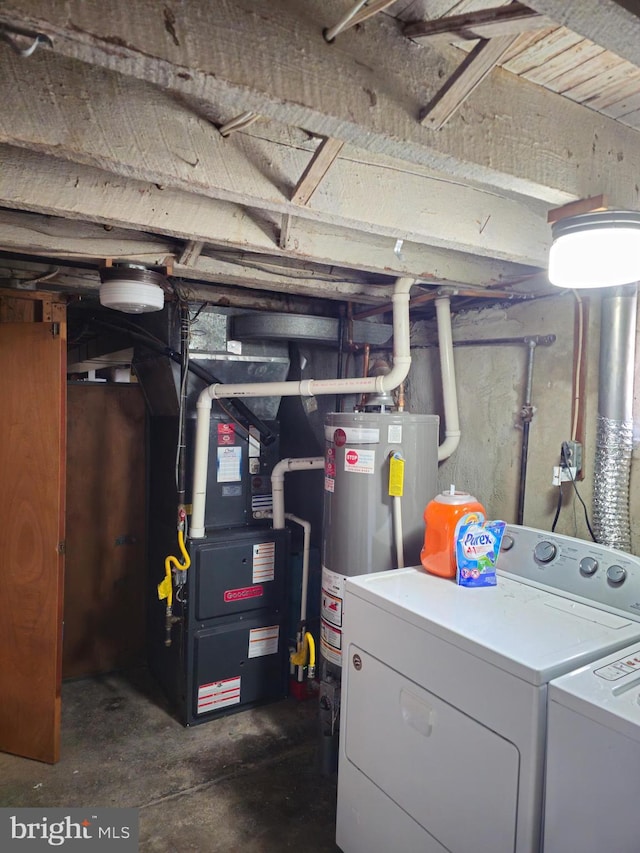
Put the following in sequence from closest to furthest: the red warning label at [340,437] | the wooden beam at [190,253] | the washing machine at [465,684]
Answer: the washing machine at [465,684], the wooden beam at [190,253], the red warning label at [340,437]

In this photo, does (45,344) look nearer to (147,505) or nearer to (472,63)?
(147,505)

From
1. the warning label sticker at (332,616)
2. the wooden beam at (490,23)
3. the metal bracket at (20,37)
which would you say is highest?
the wooden beam at (490,23)

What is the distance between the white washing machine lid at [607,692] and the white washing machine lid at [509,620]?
4 cm

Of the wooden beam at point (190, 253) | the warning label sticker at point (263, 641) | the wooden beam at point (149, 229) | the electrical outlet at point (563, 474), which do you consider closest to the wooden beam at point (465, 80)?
the wooden beam at point (149, 229)

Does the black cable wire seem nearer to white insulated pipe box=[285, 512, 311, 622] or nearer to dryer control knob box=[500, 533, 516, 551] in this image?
dryer control knob box=[500, 533, 516, 551]

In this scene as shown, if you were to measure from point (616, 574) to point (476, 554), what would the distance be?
1.32 ft

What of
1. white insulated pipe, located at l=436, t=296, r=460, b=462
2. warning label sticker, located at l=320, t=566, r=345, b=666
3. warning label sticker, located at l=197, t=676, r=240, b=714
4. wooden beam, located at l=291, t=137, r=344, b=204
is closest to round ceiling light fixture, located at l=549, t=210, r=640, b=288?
wooden beam, located at l=291, t=137, r=344, b=204

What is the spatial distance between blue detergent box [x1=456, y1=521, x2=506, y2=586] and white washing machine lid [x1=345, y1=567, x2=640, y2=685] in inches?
1.4

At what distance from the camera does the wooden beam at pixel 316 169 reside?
118cm

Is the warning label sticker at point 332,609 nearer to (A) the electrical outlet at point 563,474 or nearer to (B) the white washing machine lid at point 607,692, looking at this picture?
(A) the electrical outlet at point 563,474

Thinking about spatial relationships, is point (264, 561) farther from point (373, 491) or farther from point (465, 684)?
point (465, 684)

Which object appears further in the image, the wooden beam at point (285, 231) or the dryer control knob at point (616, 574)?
the wooden beam at point (285, 231)

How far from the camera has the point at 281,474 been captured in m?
2.79

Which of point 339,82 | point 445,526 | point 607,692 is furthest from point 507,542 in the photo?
point 339,82
